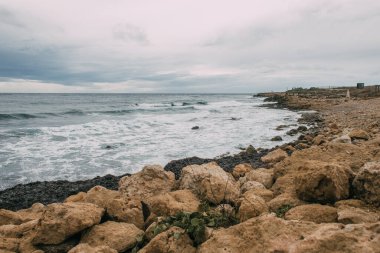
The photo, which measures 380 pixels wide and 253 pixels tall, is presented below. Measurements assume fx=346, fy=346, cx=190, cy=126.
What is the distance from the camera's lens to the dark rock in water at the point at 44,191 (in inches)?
375

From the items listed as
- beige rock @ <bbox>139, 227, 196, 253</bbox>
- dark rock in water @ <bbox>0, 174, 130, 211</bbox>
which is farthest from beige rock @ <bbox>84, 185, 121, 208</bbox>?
dark rock in water @ <bbox>0, 174, 130, 211</bbox>

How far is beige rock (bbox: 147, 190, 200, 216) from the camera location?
5164mm

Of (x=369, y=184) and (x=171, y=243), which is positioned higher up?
(x=369, y=184)

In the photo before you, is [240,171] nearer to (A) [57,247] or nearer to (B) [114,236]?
(B) [114,236]

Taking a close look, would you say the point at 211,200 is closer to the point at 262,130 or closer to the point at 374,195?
the point at 374,195

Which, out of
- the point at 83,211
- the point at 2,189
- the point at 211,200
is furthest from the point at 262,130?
the point at 83,211

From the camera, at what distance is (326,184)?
4.66m

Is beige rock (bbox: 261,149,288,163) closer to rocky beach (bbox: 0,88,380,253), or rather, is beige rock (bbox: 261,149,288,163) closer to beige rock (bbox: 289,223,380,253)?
rocky beach (bbox: 0,88,380,253)

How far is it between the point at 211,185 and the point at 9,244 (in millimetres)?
3074

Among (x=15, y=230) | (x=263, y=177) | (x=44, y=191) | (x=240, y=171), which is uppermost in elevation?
(x=263, y=177)

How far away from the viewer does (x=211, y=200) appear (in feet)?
18.7

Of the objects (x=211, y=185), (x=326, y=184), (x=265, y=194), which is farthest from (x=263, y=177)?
(x=326, y=184)

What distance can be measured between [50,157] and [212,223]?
13.2 m

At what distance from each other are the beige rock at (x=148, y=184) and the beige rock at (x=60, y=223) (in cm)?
177
